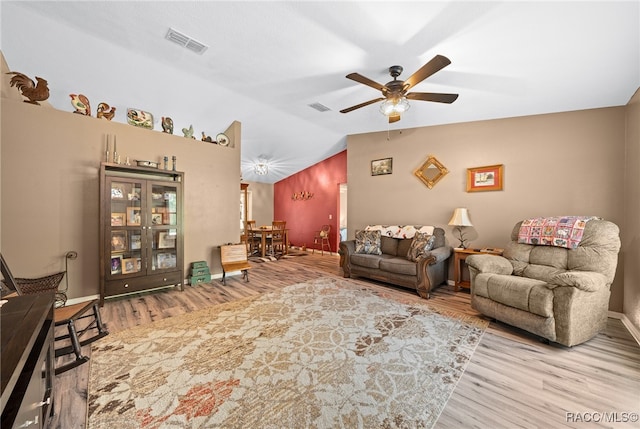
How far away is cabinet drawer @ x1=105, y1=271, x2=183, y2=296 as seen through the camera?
303 cm

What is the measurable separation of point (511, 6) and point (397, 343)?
9.09ft

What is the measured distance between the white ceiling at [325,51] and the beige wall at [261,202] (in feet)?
15.9

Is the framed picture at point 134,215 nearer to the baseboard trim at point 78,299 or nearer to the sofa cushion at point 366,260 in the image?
the baseboard trim at point 78,299

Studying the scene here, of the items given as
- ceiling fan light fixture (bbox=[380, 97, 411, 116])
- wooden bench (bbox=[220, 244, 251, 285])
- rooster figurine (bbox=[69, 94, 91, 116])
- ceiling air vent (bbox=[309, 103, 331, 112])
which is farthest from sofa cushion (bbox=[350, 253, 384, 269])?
rooster figurine (bbox=[69, 94, 91, 116])

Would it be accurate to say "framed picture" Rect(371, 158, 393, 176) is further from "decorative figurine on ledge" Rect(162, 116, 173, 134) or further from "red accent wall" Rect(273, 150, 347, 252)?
"decorative figurine on ledge" Rect(162, 116, 173, 134)

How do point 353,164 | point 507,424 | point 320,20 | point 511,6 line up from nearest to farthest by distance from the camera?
point 507,424, point 511,6, point 320,20, point 353,164

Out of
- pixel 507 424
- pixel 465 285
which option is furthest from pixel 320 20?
pixel 465 285

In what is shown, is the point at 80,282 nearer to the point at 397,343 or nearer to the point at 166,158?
the point at 166,158

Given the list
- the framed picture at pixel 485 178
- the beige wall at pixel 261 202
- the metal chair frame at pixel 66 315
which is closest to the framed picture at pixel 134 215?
the metal chair frame at pixel 66 315

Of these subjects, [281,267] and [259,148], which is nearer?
[281,267]

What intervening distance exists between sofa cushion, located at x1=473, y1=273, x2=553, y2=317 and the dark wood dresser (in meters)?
3.13

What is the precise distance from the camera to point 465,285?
364 centimetres

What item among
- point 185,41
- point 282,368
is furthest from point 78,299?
point 185,41

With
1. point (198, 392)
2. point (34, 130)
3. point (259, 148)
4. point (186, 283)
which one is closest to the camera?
point (198, 392)
